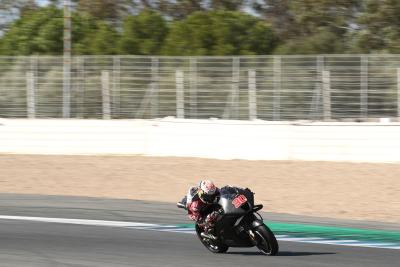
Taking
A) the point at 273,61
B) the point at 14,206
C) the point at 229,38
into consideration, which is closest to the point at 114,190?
the point at 14,206

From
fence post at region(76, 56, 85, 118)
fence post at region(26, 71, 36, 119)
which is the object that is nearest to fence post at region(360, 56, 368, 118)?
fence post at region(76, 56, 85, 118)

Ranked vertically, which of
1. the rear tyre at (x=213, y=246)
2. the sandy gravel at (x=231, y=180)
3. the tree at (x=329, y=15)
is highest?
the tree at (x=329, y=15)

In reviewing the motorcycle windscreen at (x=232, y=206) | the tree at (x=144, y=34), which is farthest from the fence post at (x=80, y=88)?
the motorcycle windscreen at (x=232, y=206)

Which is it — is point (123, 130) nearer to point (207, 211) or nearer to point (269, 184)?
point (269, 184)

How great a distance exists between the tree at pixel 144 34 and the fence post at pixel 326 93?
35.7ft

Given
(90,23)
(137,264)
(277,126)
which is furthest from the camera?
(90,23)

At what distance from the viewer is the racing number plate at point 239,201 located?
958 cm

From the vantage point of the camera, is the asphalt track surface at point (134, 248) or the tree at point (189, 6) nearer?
the asphalt track surface at point (134, 248)

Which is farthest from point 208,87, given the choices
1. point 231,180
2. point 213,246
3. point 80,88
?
point 213,246

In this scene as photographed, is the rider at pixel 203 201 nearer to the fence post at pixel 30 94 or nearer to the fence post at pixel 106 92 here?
the fence post at pixel 106 92

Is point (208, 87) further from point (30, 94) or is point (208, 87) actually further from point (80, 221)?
point (80, 221)

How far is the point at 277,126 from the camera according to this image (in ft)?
65.2

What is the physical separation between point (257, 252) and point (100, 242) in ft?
7.01

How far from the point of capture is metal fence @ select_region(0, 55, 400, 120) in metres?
24.2
